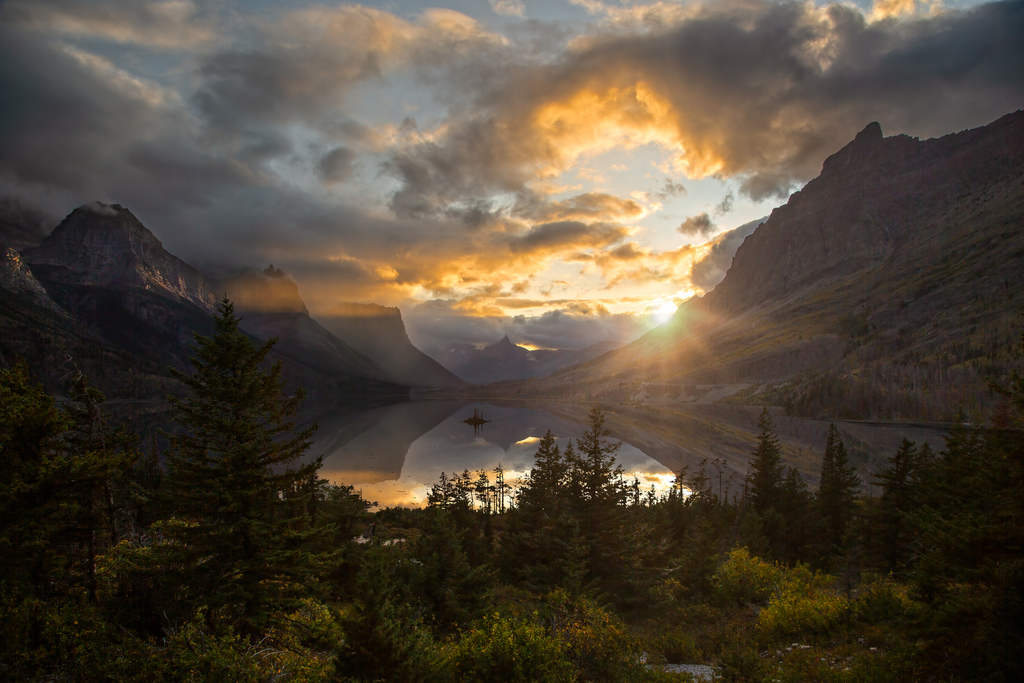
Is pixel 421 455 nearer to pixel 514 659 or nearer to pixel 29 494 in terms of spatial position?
pixel 29 494

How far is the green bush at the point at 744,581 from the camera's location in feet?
85.5

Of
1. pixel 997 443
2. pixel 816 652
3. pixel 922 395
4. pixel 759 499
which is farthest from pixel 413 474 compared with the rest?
pixel 922 395

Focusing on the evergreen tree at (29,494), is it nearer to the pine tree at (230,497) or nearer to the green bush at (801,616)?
the pine tree at (230,497)

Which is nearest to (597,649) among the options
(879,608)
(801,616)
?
(801,616)

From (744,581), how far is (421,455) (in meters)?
113

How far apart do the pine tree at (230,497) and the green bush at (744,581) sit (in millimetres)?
23547

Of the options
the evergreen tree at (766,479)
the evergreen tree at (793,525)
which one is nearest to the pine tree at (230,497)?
the evergreen tree at (793,525)

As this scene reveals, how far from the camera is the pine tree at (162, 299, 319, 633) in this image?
14.1 metres

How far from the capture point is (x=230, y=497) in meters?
14.1

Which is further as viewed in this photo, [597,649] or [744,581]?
[744,581]

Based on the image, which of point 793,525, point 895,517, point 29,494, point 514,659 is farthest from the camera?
point 793,525

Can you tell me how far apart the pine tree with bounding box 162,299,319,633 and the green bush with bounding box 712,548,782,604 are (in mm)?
23547

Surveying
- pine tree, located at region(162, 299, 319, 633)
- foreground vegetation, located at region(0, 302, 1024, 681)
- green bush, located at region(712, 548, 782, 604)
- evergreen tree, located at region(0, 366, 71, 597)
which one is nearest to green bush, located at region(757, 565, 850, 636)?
foreground vegetation, located at region(0, 302, 1024, 681)

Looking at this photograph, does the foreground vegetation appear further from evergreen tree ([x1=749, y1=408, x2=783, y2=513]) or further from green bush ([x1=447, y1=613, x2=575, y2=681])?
evergreen tree ([x1=749, y1=408, x2=783, y2=513])
